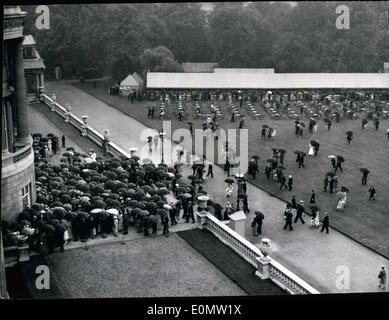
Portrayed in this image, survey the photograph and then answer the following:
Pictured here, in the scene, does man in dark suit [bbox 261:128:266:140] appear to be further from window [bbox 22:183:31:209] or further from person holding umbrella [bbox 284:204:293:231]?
window [bbox 22:183:31:209]

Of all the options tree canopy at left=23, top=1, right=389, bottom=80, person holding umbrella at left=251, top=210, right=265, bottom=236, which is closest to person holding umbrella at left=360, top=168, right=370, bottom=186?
person holding umbrella at left=251, top=210, right=265, bottom=236

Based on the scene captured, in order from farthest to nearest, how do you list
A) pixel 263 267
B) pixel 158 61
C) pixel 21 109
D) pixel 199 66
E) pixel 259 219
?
pixel 199 66 → pixel 158 61 → pixel 21 109 → pixel 259 219 → pixel 263 267

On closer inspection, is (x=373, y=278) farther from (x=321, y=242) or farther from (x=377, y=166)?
(x=377, y=166)

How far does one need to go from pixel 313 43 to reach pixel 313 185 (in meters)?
37.9

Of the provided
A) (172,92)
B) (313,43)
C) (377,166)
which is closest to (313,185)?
(377,166)

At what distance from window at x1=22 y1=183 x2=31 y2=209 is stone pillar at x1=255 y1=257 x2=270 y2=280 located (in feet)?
43.1

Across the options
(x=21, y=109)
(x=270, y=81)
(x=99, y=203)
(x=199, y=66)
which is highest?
(x=21, y=109)

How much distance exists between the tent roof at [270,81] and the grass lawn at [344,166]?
137 inches

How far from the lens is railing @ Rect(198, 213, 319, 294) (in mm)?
27469

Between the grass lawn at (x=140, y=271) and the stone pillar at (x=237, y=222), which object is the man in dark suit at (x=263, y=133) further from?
the grass lawn at (x=140, y=271)

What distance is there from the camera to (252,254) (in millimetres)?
30609

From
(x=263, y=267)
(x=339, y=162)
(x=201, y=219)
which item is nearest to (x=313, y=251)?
(x=263, y=267)

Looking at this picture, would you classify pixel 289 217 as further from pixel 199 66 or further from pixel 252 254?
pixel 199 66

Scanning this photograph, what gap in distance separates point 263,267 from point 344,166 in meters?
19.6
